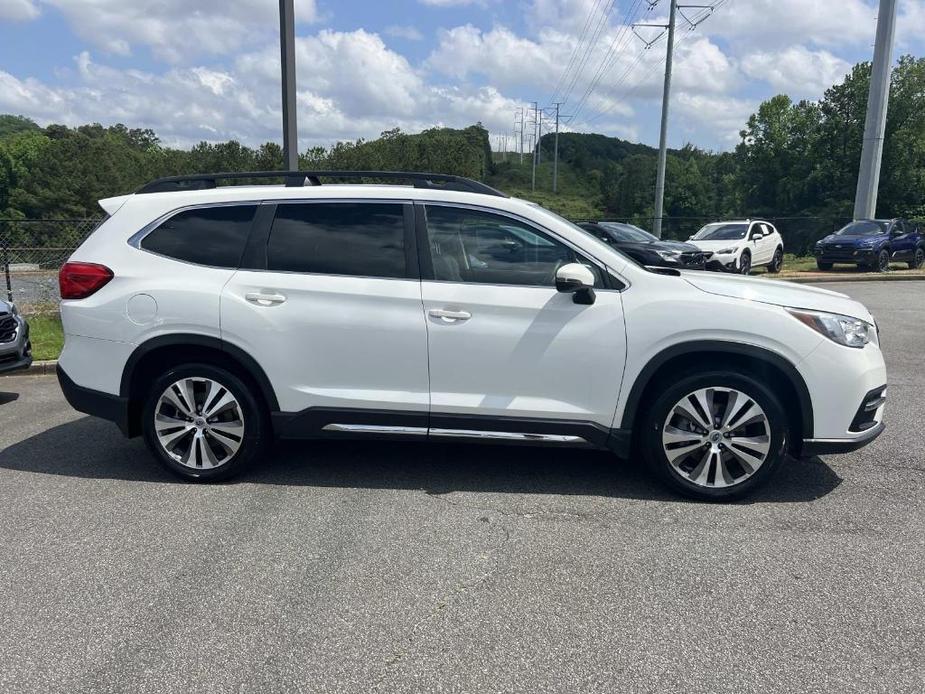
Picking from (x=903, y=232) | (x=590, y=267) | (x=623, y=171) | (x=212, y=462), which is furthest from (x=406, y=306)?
(x=623, y=171)

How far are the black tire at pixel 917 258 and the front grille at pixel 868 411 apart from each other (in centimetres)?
2229

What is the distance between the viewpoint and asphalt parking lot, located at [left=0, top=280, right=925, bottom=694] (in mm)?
2785

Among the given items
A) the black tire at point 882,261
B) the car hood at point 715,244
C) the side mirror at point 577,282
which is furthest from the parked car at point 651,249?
the side mirror at point 577,282

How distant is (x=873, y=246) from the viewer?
21906mm

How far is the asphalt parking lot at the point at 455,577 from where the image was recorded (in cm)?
279

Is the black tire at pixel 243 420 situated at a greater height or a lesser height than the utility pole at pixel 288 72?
lesser

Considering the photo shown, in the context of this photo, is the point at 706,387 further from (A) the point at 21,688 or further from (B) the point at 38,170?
(B) the point at 38,170

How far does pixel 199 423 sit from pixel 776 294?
12.2 feet

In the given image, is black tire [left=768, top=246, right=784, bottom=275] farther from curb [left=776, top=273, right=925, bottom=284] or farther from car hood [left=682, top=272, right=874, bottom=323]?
car hood [left=682, top=272, right=874, bottom=323]

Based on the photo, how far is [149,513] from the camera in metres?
4.30

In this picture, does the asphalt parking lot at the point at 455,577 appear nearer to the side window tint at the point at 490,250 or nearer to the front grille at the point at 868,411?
the front grille at the point at 868,411

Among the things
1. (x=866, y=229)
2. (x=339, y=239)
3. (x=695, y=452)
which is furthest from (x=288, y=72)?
(x=866, y=229)

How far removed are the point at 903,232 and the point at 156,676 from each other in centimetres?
2582

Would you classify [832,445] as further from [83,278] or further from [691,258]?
[691,258]
